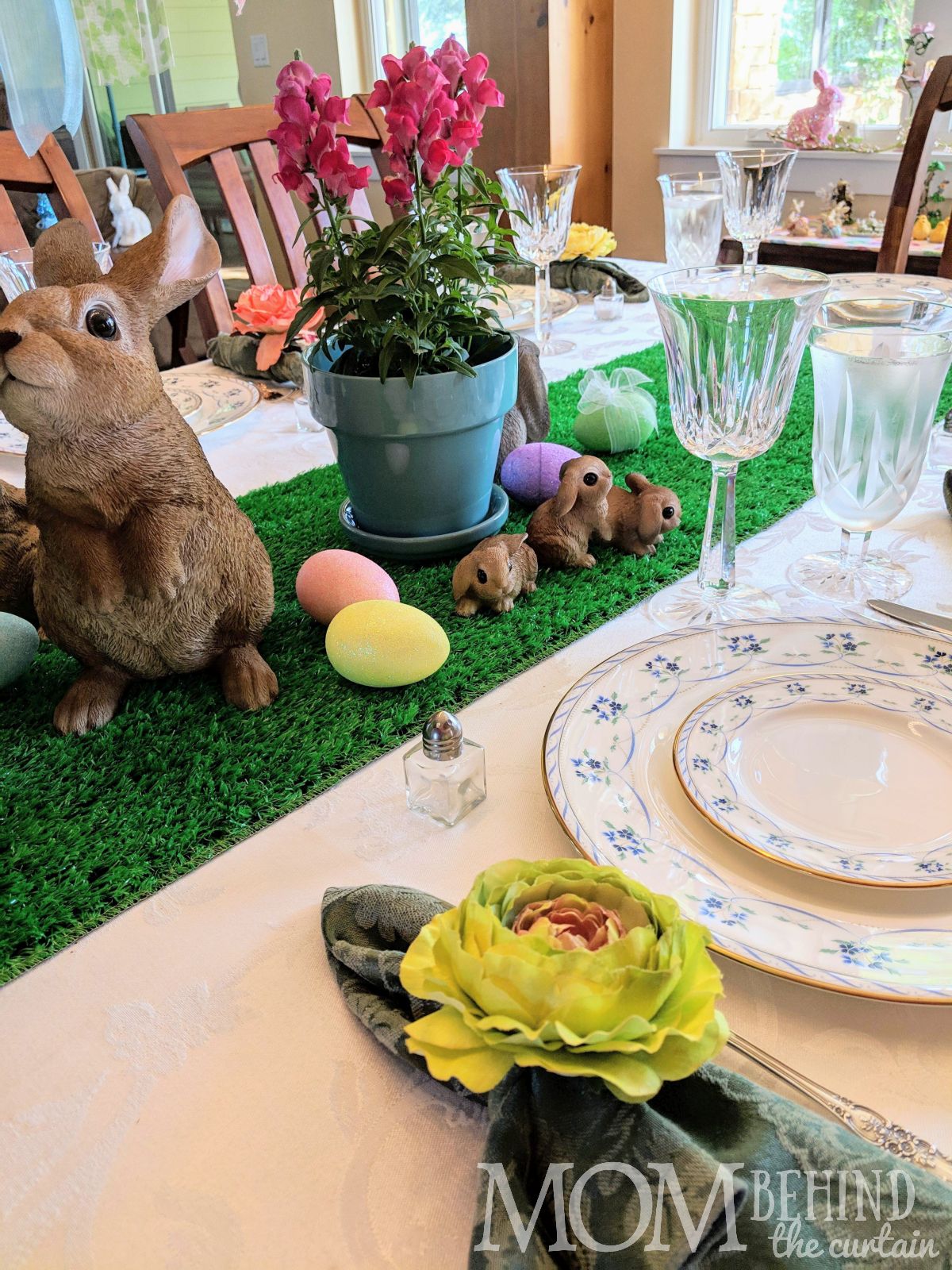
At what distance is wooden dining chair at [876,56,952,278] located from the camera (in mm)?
1619

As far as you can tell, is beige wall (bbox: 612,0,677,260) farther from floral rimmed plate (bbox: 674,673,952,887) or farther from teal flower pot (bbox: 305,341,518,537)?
floral rimmed plate (bbox: 674,673,952,887)

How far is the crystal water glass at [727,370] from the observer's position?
63 cm

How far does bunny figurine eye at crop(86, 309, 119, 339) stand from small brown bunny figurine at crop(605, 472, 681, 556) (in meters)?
0.42

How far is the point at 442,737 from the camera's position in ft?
1.64

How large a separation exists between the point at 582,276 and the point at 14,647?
4.15ft

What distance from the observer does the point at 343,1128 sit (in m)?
0.36

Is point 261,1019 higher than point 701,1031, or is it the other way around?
point 701,1031

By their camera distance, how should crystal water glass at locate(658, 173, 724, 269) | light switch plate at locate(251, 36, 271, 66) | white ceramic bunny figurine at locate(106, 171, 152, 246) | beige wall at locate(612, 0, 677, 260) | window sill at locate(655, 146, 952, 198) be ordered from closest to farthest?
1. crystal water glass at locate(658, 173, 724, 269)
2. window sill at locate(655, 146, 952, 198)
3. beige wall at locate(612, 0, 677, 260)
4. white ceramic bunny figurine at locate(106, 171, 152, 246)
5. light switch plate at locate(251, 36, 271, 66)

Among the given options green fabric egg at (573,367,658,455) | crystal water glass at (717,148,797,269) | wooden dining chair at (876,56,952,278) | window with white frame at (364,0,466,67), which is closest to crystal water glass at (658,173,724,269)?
crystal water glass at (717,148,797,269)

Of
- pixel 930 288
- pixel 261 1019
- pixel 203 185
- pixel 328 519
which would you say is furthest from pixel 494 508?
pixel 203 185

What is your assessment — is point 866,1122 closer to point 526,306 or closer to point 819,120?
point 526,306

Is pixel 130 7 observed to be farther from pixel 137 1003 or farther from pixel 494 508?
pixel 137 1003

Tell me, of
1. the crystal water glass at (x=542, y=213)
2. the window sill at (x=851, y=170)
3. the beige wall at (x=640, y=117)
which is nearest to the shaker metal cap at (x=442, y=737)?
the crystal water glass at (x=542, y=213)

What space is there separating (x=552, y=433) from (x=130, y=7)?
57 centimetres
